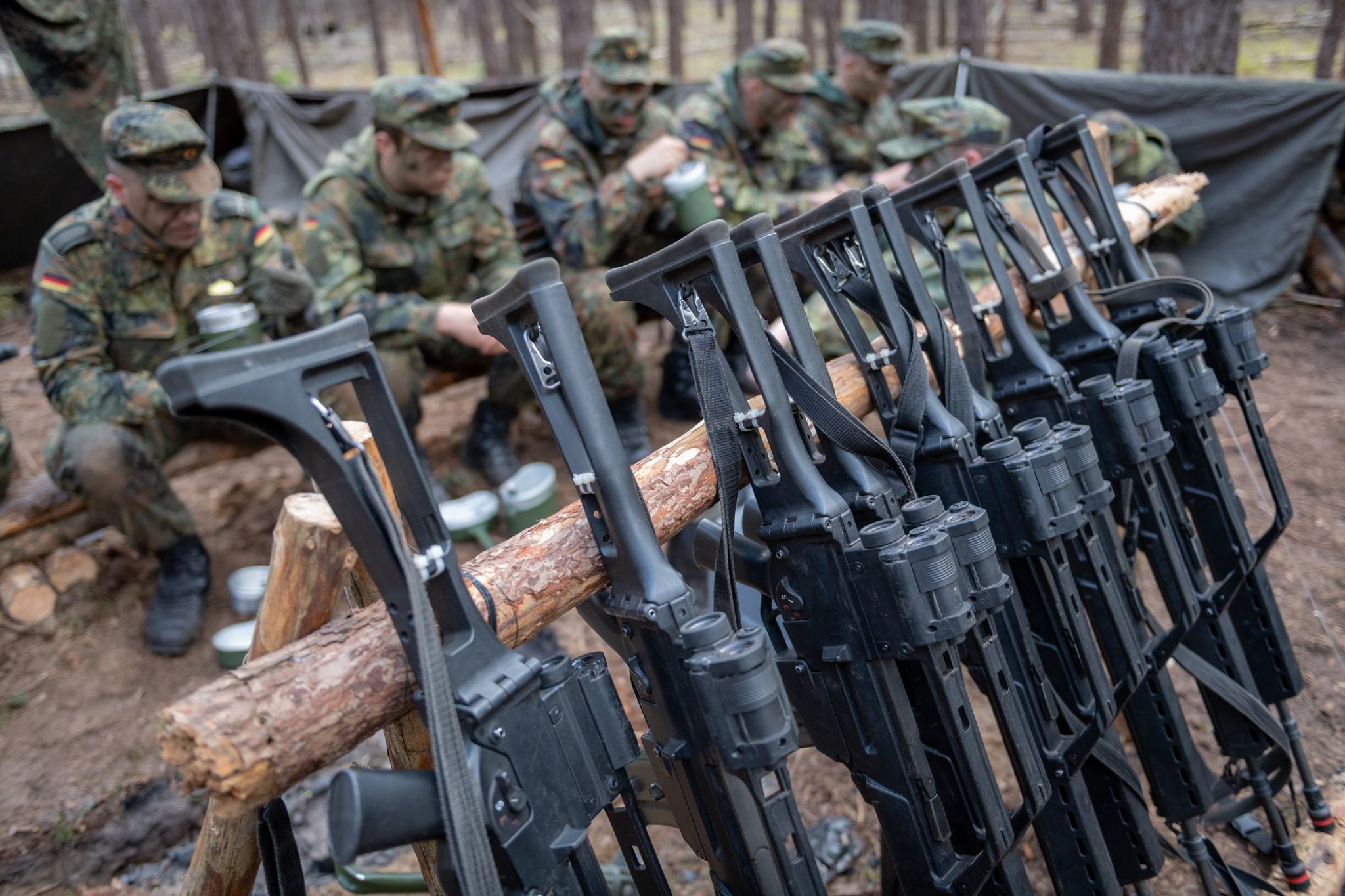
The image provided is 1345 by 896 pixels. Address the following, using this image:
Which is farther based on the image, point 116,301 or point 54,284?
point 116,301

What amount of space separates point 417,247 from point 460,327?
711 mm

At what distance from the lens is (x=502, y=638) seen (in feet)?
4.85

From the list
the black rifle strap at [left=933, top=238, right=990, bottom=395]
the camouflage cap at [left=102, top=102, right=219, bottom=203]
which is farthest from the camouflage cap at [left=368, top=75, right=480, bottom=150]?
the black rifle strap at [left=933, top=238, right=990, bottom=395]

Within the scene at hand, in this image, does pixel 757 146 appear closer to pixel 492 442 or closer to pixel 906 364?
pixel 492 442

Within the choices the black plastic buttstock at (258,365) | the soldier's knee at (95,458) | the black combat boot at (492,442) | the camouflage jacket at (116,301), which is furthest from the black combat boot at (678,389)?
the black plastic buttstock at (258,365)

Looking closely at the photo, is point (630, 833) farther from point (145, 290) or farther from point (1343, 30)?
point (1343, 30)

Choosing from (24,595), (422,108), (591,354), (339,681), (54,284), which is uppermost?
→ (422,108)

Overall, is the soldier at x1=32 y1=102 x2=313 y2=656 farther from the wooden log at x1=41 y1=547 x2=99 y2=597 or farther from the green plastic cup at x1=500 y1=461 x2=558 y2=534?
the green plastic cup at x1=500 y1=461 x2=558 y2=534

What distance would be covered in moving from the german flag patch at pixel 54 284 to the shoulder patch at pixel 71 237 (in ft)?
0.34

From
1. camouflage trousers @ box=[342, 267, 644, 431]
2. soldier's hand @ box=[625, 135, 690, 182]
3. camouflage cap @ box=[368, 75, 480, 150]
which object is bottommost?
camouflage trousers @ box=[342, 267, 644, 431]

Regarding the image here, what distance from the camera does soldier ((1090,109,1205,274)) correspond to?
582 centimetres

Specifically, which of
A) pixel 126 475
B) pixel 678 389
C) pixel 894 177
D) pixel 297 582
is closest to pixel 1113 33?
pixel 894 177

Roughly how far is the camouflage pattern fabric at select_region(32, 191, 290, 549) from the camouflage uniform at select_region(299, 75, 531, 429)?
390 millimetres

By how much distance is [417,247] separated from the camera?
4621 mm
